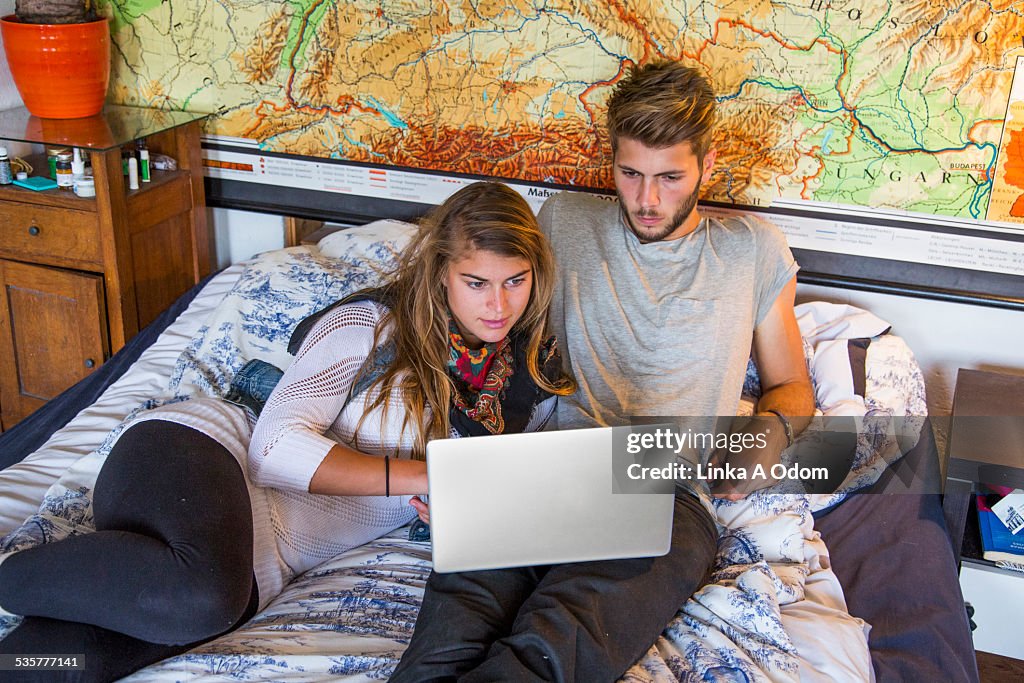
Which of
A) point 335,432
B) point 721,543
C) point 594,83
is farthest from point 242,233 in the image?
point 721,543

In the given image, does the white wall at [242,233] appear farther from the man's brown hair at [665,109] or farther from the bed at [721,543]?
the man's brown hair at [665,109]

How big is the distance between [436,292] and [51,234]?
1215mm

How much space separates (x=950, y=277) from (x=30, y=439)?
201 cm

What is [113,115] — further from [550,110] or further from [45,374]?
[550,110]

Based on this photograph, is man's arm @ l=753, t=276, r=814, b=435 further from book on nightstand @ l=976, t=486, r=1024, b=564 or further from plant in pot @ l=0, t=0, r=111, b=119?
plant in pot @ l=0, t=0, r=111, b=119

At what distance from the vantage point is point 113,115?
2518 millimetres

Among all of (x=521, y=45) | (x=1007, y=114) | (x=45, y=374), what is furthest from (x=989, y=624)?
(x=45, y=374)

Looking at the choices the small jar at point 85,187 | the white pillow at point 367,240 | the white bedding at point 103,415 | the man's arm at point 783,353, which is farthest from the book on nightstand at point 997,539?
the small jar at point 85,187

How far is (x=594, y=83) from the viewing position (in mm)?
2283

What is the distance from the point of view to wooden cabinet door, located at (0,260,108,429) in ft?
7.79

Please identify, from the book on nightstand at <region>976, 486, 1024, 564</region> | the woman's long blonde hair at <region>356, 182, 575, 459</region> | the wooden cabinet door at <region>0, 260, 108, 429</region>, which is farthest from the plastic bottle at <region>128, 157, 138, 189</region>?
the book on nightstand at <region>976, 486, 1024, 564</region>

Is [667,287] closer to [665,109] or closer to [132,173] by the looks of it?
[665,109]

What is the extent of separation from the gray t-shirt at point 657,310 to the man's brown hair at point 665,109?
188 mm

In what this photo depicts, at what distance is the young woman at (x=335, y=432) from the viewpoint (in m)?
1.37
